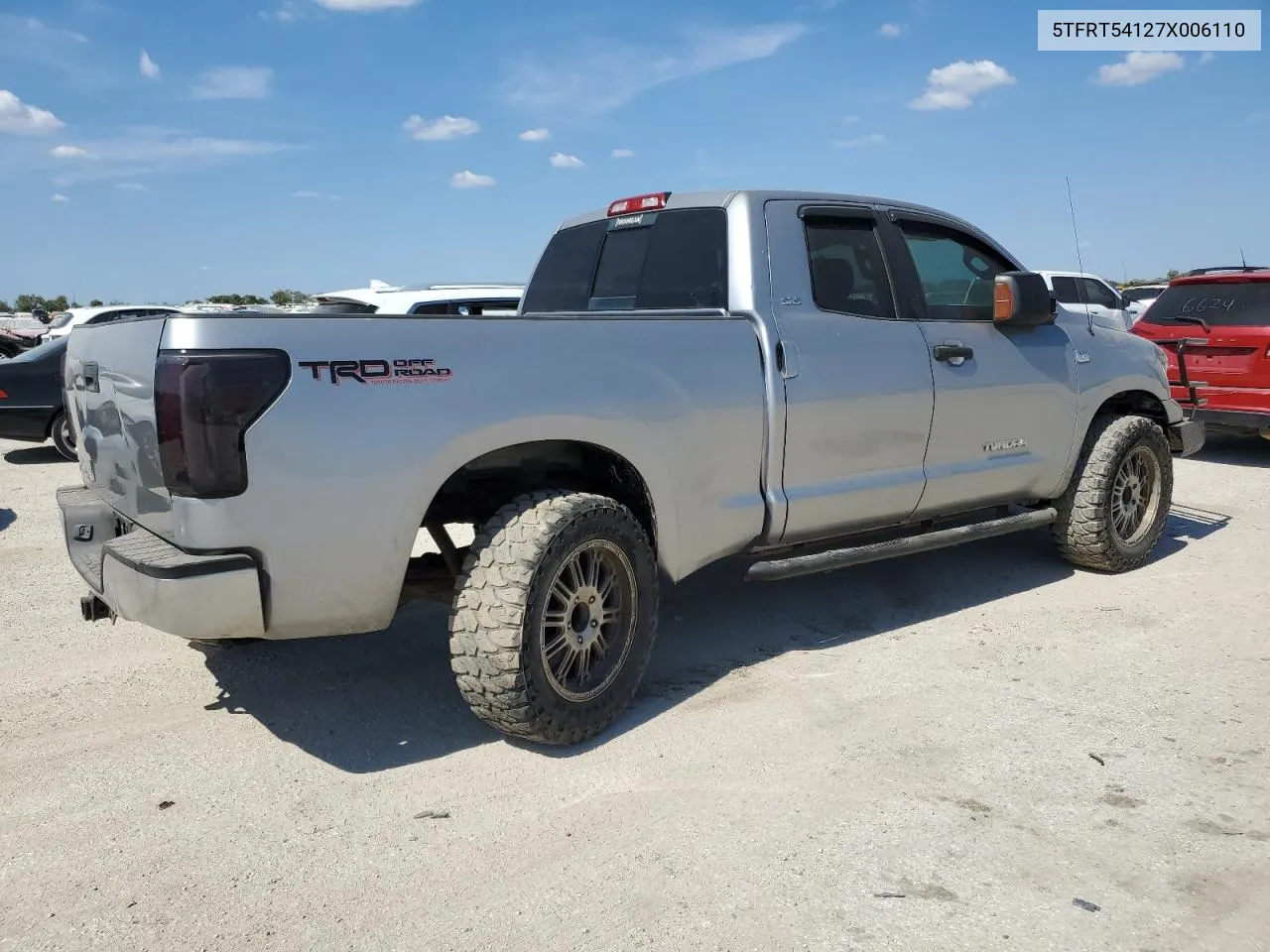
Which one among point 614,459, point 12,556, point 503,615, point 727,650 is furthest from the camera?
point 12,556

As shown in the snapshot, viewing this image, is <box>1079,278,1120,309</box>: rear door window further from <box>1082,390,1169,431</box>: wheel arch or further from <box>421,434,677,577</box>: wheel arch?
<box>421,434,677,577</box>: wheel arch

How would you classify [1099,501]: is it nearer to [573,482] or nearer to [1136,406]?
[1136,406]

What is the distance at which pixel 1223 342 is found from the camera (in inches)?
369

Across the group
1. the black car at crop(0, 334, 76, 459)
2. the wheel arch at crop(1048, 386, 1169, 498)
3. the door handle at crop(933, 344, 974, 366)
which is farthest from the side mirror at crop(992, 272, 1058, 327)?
the black car at crop(0, 334, 76, 459)

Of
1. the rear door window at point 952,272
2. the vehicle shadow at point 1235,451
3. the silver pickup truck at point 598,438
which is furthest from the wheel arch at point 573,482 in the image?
the vehicle shadow at point 1235,451

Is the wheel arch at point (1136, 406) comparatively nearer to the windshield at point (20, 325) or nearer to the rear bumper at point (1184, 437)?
the rear bumper at point (1184, 437)

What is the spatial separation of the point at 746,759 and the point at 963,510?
2201mm

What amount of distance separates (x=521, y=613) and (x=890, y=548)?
2.02m

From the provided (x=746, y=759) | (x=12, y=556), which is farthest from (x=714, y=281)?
(x=12, y=556)

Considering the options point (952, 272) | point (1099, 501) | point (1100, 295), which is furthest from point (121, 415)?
point (1100, 295)

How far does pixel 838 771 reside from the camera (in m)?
3.43

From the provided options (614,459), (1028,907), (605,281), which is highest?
(605,281)

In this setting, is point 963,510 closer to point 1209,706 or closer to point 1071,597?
point 1071,597

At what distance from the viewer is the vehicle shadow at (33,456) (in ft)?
36.4
